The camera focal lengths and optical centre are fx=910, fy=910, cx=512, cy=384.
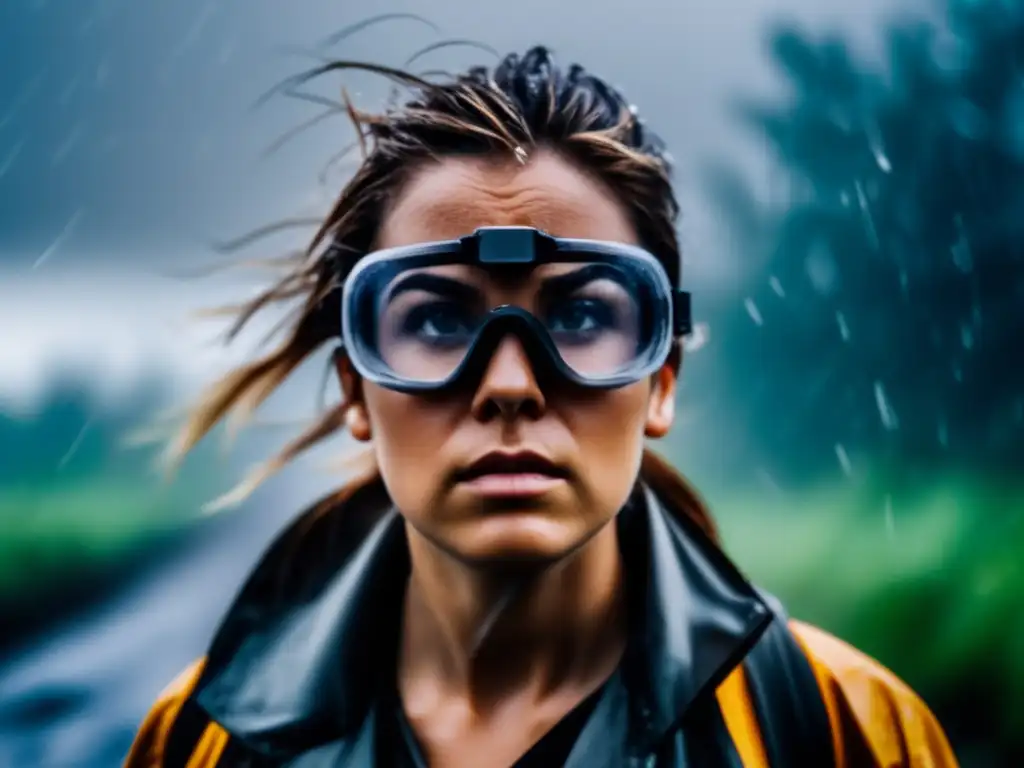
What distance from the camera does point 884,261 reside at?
1617 millimetres

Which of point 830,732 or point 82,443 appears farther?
point 82,443

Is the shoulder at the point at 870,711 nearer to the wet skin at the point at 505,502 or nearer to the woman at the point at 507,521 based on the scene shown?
the woman at the point at 507,521

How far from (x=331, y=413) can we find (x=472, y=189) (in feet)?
1.64

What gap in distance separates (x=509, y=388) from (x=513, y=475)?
122 mm

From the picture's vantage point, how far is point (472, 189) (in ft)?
4.44

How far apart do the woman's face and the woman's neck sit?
0.16 meters

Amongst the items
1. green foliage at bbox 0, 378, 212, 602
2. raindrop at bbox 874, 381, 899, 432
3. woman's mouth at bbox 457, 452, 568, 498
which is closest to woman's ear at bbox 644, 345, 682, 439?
woman's mouth at bbox 457, 452, 568, 498

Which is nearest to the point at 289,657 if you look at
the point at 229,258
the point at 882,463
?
the point at 229,258

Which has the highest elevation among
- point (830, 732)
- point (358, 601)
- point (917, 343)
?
point (917, 343)

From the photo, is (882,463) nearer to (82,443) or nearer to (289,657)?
(289,657)

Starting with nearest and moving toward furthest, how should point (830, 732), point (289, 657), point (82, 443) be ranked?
point (830, 732) → point (289, 657) → point (82, 443)

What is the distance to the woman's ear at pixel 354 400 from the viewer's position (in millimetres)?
1450

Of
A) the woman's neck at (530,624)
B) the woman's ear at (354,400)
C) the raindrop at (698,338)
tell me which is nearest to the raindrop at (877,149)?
the raindrop at (698,338)

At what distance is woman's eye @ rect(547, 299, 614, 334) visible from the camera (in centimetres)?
131
